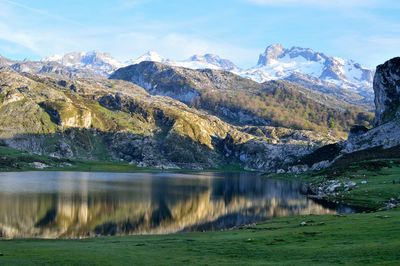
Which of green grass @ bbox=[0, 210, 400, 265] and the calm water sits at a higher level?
green grass @ bbox=[0, 210, 400, 265]

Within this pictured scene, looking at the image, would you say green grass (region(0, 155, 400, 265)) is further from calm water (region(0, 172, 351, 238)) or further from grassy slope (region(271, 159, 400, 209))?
grassy slope (region(271, 159, 400, 209))

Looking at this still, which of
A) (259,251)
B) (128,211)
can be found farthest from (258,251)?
(128,211)

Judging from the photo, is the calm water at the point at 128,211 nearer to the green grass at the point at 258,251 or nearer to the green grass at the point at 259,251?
the green grass at the point at 259,251

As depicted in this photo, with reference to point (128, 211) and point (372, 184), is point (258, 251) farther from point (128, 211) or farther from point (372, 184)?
point (372, 184)

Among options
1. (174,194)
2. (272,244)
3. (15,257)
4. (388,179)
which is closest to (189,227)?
(272,244)

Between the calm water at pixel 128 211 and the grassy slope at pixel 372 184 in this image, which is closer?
the calm water at pixel 128 211

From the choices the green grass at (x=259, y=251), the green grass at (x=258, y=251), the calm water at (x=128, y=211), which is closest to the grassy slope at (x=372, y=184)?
the calm water at (x=128, y=211)

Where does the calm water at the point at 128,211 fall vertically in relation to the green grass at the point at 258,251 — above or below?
below

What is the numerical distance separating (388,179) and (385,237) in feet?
347

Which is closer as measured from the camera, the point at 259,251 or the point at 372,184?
the point at 259,251

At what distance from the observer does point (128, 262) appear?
147 feet

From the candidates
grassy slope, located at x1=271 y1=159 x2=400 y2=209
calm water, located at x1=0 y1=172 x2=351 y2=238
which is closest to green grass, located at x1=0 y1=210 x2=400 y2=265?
calm water, located at x1=0 y1=172 x2=351 y2=238

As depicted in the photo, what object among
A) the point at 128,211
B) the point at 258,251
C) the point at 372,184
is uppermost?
the point at 372,184

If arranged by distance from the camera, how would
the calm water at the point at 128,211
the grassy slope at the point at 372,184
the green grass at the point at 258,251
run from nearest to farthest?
the green grass at the point at 258,251
the calm water at the point at 128,211
the grassy slope at the point at 372,184
